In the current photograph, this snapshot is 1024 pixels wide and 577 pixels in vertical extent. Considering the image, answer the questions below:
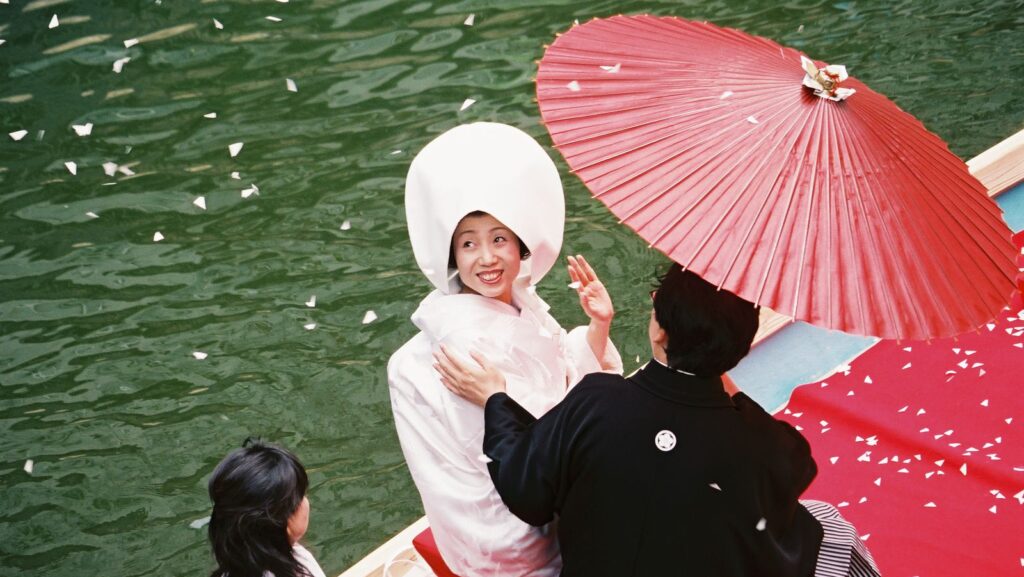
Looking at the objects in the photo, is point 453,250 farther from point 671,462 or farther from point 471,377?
point 671,462

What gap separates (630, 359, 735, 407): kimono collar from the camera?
237 cm

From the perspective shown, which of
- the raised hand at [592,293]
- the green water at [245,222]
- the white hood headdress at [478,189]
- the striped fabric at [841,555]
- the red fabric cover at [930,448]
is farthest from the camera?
the green water at [245,222]

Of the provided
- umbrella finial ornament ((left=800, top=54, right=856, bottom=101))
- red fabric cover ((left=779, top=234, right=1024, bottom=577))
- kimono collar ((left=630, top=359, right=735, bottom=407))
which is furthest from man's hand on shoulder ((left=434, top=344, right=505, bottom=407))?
red fabric cover ((left=779, top=234, right=1024, bottom=577))

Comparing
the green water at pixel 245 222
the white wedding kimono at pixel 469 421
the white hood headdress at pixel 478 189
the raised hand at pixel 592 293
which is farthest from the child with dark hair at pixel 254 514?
the green water at pixel 245 222

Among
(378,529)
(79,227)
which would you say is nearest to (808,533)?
(378,529)

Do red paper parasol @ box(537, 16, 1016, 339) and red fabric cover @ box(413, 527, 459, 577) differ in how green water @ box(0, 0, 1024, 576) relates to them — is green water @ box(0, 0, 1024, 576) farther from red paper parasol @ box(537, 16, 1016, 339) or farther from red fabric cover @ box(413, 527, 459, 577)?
red paper parasol @ box(537, 16, 1016, 339)

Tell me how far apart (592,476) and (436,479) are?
0.48 m

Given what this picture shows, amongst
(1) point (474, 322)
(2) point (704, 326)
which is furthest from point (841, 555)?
(1) point (474, 322)

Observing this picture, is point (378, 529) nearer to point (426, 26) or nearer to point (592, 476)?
point (592, 476)

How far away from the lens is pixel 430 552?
3297mm

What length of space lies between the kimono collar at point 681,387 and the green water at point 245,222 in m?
2.51

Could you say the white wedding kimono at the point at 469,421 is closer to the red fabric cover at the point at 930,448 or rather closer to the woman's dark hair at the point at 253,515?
the woman's dark hair at the point at 253,515

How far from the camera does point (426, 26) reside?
319 inches

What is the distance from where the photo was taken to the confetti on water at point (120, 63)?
767 cm
